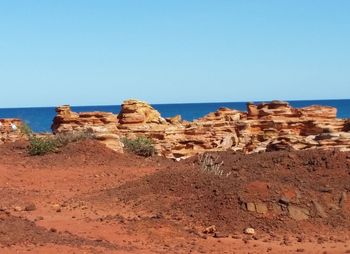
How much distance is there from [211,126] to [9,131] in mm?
9992

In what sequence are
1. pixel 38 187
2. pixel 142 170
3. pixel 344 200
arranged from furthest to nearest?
pixel 142 170 < pixel 38 187 < pixel 344 200

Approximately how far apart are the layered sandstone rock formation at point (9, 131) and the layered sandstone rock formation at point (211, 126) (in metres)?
1.81

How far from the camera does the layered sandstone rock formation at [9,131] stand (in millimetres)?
27309

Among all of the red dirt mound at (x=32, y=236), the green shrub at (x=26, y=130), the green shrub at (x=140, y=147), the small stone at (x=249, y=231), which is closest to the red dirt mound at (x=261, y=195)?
the small stone at (x=249, y=231)

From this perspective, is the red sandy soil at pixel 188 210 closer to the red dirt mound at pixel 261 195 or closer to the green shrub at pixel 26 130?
the red dirt mound at pixel 261 195

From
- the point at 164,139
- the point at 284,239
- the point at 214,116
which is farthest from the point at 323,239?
the point at 214,116

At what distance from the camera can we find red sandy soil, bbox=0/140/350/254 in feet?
33.4

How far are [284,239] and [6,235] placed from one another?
4752mm

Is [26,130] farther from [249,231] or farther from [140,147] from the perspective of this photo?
[249,231]

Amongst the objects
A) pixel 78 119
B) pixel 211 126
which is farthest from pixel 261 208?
pixel 78 119

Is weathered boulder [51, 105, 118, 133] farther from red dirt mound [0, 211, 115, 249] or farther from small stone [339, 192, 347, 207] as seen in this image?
red dirt mound [0, 211, 115, 249]

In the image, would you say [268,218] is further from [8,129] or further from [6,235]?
[8,129]

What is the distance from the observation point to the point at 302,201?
40.1 ft

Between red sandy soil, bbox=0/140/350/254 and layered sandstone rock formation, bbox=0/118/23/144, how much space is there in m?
10.5
